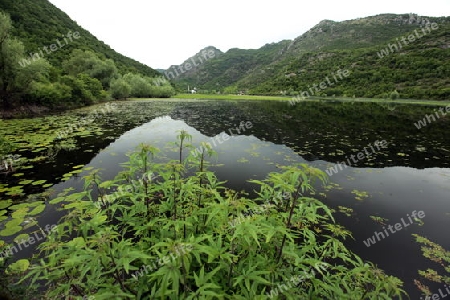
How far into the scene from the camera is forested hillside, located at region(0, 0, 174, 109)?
1072 inches

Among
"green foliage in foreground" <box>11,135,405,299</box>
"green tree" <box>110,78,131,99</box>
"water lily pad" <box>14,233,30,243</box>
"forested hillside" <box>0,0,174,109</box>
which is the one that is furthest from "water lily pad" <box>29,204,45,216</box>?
"green tree" <box>110,78,131,99</box>

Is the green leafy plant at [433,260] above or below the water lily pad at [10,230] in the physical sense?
below

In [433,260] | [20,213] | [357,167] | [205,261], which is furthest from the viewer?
[357,167]

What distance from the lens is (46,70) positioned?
108ft

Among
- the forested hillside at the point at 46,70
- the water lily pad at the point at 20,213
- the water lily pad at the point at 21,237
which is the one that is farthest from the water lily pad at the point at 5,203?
the forested hillside at the point at 46,70

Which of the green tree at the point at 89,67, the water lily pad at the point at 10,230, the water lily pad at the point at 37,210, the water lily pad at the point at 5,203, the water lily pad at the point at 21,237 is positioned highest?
the green tree at the point at 89,67

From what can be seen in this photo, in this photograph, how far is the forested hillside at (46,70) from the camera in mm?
27234

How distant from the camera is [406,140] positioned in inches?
875

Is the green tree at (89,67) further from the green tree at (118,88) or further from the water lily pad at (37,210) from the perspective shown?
the water lily pad at (37,210)

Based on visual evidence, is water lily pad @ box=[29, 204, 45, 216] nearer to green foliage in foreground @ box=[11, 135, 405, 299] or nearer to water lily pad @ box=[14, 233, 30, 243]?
water lily pad @ box=[14, 233, 30, 243]

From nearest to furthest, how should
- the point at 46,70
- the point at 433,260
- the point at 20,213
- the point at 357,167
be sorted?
the point at 433,260 < the point at 20,213 < the point at 357,167 < the point at 46,70

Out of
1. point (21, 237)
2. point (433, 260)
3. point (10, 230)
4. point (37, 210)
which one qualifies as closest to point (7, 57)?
point (37, 210)

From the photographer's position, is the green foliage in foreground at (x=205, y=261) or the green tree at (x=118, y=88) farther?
the green tree at (x=118, y=88)

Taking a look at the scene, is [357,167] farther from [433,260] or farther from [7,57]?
[7,57]
